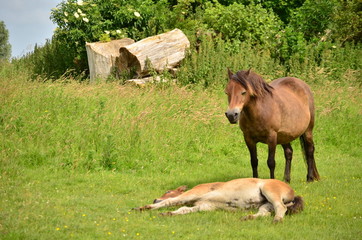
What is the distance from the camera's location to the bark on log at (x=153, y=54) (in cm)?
1592

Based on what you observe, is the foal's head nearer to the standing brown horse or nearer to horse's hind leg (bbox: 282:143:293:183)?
the standing brown horse

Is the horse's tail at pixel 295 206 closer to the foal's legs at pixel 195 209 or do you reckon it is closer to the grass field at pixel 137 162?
the grass field at pixel 137 162

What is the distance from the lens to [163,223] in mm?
6312

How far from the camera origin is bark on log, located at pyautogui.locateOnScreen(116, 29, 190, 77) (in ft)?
52.2

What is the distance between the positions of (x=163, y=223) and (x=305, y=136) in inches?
182

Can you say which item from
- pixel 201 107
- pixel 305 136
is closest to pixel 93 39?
pixel 201 107

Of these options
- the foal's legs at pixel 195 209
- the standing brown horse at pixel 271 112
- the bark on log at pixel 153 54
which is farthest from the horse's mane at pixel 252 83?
the bark on log at pixel 153 54

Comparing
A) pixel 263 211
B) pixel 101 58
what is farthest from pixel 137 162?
pixel 101 58

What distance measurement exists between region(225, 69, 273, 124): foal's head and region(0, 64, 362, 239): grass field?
60.0 inches

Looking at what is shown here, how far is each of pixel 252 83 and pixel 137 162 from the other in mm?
3082

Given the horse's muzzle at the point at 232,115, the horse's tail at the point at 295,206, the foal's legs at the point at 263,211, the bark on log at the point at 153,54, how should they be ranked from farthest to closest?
the bark on log at the point at 153,54 < the horse's muzzle at the point at 232,115 < the horse's tail at the point at 295,206 < the foal's legs at the point at 263,211

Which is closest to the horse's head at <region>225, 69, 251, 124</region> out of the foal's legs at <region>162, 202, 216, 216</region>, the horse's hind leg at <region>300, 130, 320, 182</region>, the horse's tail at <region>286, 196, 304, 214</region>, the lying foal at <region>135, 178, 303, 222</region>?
the lying foal at <region>135, 178, 303, 222</region>

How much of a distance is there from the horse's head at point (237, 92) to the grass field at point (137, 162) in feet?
5.31

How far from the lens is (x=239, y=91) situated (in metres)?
7.87
